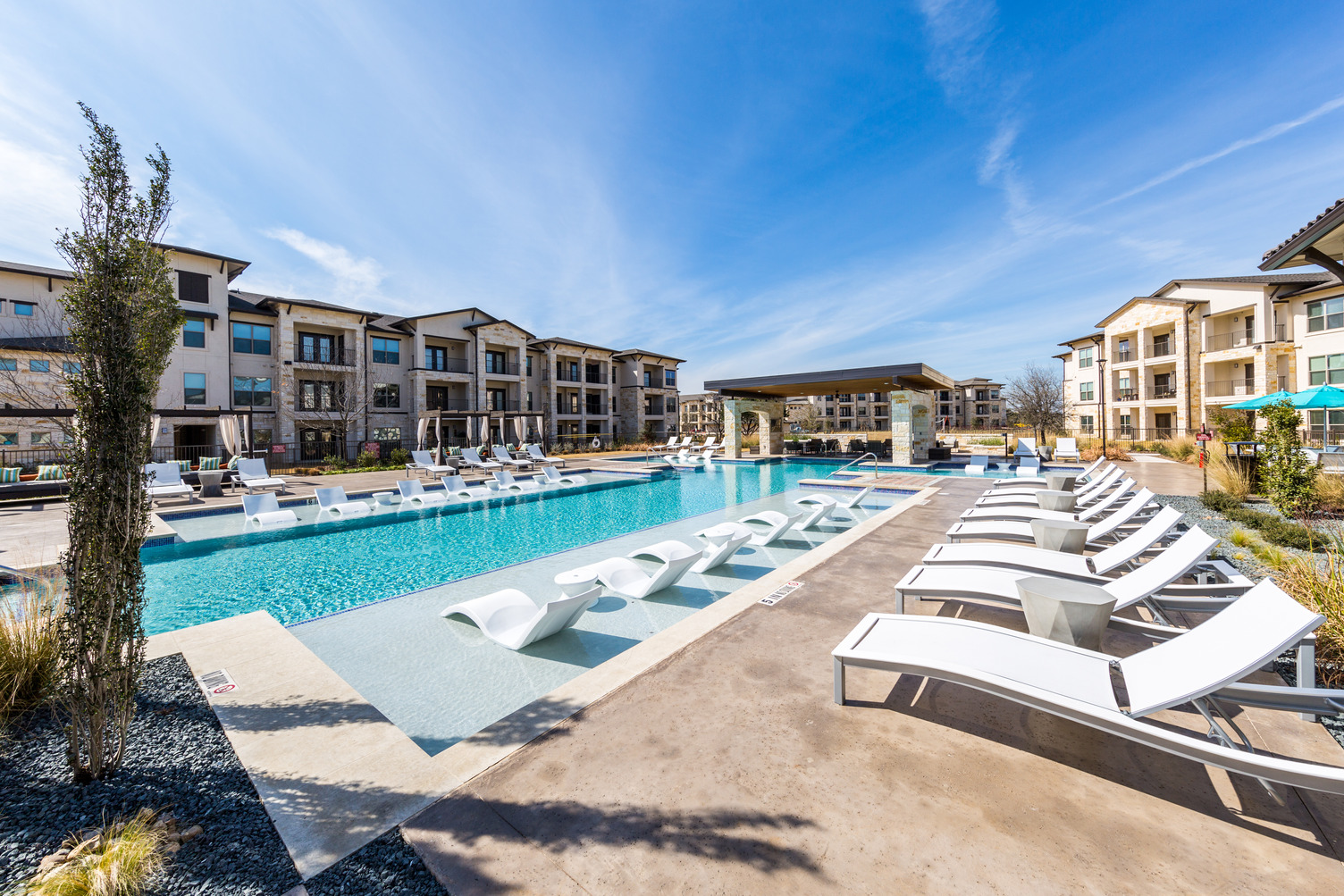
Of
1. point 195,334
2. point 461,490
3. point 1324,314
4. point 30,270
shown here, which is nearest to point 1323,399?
point 1324,314

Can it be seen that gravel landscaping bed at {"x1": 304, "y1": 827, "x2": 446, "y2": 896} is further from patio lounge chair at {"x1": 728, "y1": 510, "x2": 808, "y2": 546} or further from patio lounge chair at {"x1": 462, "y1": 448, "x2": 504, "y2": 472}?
patio lounge chair at {"x1": 462, "y1": 448, "x2": 504, "y2": 472}

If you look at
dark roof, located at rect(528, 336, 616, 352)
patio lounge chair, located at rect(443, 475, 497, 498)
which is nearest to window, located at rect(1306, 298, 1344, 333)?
patio lounge chair, located at rect(443, 475, 497, 498)

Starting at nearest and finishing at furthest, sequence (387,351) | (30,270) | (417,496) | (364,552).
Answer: (364,552) < (417,496) < (30,270) < (387,351)

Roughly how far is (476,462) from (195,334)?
14.2m

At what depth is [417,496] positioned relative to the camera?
42.7 ft

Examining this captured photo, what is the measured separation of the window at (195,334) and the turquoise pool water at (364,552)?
15779 mm

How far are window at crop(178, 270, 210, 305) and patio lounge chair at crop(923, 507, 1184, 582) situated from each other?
29.9m

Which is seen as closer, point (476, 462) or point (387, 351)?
point (476, 462)

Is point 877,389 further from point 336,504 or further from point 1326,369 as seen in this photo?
point 336,504

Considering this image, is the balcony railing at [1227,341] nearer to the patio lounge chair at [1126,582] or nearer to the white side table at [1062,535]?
the white side table at [1062,535]

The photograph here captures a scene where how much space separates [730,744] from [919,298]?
31768 mm

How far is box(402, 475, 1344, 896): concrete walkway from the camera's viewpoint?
1.99 meters

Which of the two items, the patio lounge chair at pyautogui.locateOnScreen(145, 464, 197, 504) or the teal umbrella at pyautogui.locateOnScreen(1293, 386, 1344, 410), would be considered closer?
the teal umbrella at pyautogui.locateOnScreen(1293, 386, 1344, 410)

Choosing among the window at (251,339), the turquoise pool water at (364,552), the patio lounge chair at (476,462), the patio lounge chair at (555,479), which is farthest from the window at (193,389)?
the patio lounge chair at (555,479)
